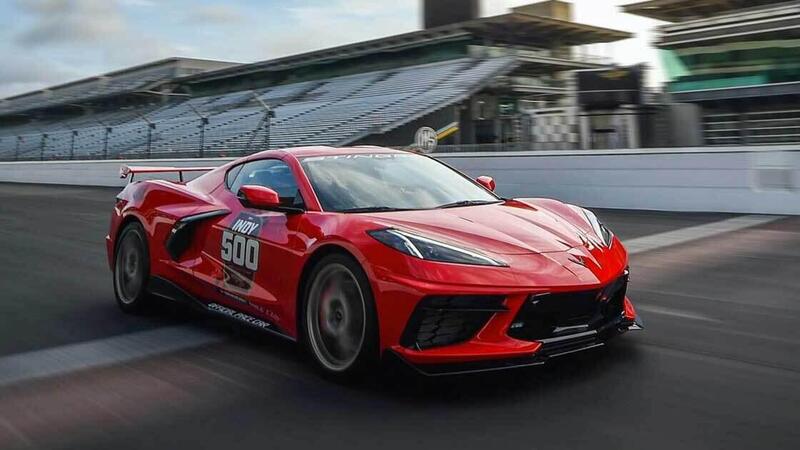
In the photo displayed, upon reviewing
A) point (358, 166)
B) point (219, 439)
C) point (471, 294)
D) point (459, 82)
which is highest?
point (459, 82)

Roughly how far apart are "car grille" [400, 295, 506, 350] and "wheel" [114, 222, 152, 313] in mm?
2781

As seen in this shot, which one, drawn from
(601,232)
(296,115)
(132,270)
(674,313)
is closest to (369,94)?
(296,115)

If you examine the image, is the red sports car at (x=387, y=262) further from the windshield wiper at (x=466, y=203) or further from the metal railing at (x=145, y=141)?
the metal railing at (x=145, y=141)

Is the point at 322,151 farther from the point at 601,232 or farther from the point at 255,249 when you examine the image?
the point at 601,232

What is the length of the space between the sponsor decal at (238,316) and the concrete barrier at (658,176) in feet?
31.9

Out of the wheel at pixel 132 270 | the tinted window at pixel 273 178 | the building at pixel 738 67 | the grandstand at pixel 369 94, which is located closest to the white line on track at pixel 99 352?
the wheel at pixel 132 270

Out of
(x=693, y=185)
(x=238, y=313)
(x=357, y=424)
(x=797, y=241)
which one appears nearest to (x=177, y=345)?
(x=238, y=313)

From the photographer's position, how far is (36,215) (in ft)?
54.0

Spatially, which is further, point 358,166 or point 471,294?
point 358,166

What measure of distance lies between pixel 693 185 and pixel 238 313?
1010cm

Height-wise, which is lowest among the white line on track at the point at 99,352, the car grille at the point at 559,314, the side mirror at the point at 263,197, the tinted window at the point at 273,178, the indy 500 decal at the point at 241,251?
the white line on track at the point at 99,352

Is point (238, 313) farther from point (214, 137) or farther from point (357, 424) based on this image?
point (214, 137)

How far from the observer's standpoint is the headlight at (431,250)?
3.91 m

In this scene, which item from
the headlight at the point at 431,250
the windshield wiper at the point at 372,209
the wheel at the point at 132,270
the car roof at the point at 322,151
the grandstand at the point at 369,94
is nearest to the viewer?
the headlight at the point at 431,250
